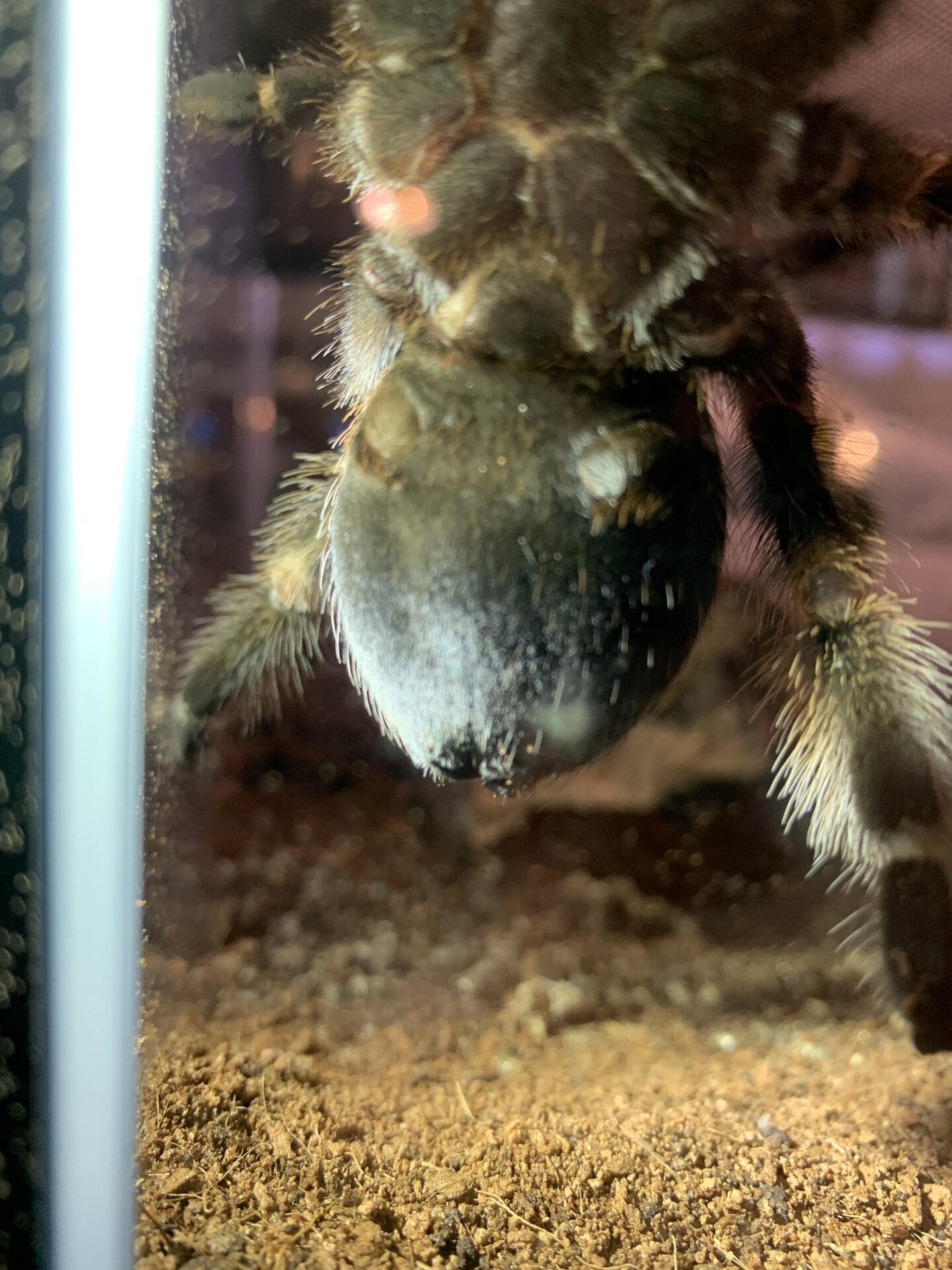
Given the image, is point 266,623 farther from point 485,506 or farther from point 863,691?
point 863,691

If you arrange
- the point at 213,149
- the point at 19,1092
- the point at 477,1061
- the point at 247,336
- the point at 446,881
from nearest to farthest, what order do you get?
1. the point at 19,1092
2. the point at 213,149
3. the point at 477,1061
4. the point at 247,336
5. the point at 446,881

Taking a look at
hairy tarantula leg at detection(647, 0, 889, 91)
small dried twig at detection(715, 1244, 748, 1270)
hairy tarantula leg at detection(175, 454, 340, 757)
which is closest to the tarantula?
hairy tarantula leg at detection(647, 0, 889, 91)

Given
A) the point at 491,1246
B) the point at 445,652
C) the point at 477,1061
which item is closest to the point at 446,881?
the point at 477,1061

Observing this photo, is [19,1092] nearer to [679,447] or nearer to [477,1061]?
[477,1061]

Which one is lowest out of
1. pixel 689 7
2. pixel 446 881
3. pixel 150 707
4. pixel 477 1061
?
pixel 446 881

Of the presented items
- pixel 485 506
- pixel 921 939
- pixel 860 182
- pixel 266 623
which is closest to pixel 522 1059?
pixel 921 939

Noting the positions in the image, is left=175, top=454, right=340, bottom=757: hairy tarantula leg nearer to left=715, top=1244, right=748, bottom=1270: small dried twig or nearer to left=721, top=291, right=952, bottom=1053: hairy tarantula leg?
left=721, top=291, right=952, bottom=1053: hairy tarantula leg

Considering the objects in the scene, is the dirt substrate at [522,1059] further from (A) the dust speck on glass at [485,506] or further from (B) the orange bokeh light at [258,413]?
(B) the orange bokeh light at [258,413]
